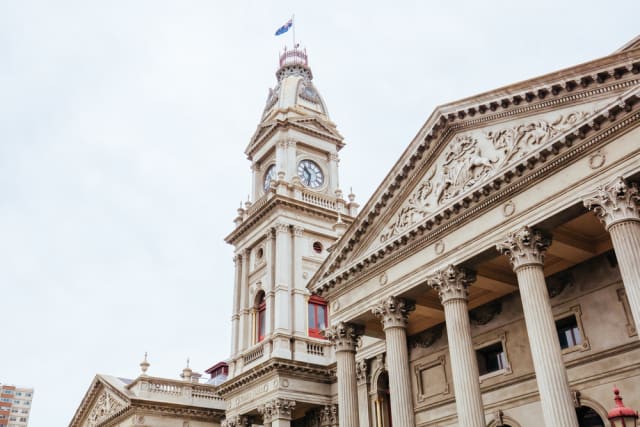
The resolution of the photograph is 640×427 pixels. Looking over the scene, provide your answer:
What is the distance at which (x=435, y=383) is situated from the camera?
26.8 m

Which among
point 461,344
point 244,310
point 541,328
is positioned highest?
point 244,310

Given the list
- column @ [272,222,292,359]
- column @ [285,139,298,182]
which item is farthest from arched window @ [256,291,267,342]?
column @ [285,139,298,182]

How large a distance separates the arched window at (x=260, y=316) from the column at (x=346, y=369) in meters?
11.7

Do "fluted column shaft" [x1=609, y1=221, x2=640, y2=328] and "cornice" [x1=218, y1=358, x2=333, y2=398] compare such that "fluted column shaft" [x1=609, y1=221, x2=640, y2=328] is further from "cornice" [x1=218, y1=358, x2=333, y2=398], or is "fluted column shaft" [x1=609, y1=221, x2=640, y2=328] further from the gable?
the gable

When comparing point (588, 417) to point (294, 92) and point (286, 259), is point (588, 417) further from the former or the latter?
point (294, 92)

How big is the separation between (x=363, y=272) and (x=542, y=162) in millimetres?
8744

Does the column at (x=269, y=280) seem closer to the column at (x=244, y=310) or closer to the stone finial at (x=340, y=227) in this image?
the column at (x=244, y=310)

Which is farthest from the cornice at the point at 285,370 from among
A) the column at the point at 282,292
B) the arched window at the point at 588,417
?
the arched window at the point at 588,417

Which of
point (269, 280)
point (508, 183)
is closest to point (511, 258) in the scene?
point (508, 183)

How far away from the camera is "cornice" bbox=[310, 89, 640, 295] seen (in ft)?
57.2

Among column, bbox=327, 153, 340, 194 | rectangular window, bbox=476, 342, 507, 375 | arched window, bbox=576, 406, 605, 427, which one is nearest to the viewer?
arched window, bbox=576, 406, 605, 427

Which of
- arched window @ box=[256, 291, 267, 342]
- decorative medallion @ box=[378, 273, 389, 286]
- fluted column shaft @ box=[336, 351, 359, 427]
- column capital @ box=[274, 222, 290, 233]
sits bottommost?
fluted column shaft @ box=[336, 351, 359, 427]

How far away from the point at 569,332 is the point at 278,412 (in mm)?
15062

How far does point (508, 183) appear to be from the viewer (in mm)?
20109
